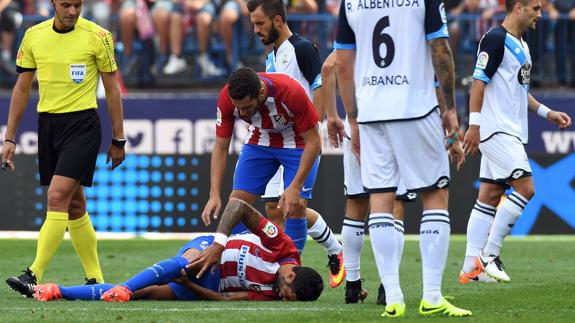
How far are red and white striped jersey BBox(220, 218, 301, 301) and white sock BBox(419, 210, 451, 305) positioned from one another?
1.33m

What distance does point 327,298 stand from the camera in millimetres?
9195

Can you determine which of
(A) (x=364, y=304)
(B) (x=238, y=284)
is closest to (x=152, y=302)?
(B) (x=238, y=284)

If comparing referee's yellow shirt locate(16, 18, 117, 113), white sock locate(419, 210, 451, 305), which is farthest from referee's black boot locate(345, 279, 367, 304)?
referee's yellow shirt locate(16, 18, 117, 113)

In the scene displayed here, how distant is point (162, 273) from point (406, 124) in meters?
2.03

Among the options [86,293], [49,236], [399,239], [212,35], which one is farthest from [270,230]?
[212,35]

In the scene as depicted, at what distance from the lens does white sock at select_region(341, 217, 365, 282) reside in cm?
891

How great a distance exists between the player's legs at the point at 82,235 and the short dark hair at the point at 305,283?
6.55 feet

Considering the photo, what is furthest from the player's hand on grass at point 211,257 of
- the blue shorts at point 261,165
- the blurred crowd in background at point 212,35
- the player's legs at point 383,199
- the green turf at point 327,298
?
the blurred crowd in background at point 212,35

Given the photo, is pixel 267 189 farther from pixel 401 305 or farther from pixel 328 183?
pixel 328 183

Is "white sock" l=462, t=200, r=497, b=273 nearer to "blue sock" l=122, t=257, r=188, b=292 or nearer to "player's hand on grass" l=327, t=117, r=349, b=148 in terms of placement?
"player's hand on grass" l=327, t=117, r=349, b=148

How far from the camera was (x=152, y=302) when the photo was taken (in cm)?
859

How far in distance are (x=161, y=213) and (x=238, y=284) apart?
795 cm

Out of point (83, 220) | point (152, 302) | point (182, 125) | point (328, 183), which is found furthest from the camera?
point (182, 125)

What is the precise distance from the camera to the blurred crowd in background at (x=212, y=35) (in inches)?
758
